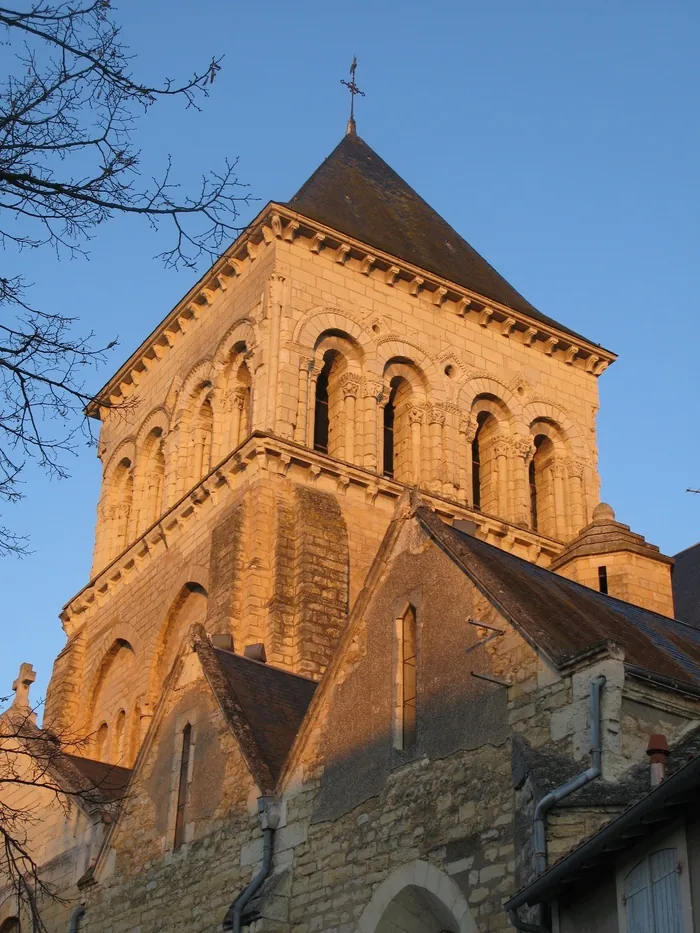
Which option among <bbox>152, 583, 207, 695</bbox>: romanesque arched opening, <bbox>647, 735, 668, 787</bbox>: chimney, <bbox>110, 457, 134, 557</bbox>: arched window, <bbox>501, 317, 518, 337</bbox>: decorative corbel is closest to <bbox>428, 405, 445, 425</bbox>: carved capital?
<bbox>501, 317, 518, 337</bbox>: decorative corbel

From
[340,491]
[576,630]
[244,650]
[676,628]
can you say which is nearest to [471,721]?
[576,630]

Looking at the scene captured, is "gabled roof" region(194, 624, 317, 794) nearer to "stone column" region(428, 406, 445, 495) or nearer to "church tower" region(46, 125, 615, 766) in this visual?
"church tower" region(46, 125, 615, 766)

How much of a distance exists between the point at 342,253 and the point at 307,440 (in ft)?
14.7

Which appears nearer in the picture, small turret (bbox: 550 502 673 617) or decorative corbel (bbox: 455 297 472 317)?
small turret (bbox: 550 502 673 617)

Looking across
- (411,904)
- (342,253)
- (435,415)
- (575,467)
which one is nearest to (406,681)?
(411,904)

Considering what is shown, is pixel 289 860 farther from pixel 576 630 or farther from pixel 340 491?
pixel 340 491

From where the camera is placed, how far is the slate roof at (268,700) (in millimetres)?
15695

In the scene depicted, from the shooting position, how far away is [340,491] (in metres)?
25.9

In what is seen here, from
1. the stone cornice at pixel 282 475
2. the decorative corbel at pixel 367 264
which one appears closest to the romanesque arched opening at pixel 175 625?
the stone cornice at pixel 282 475

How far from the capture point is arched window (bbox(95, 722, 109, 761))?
28.5 metres

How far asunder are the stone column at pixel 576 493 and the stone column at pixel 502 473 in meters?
1.61

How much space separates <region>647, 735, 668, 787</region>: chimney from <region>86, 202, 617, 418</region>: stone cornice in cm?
1808

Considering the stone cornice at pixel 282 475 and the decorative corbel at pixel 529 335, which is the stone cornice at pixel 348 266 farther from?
the stone cornice at pixel 282 475

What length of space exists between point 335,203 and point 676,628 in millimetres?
17381
